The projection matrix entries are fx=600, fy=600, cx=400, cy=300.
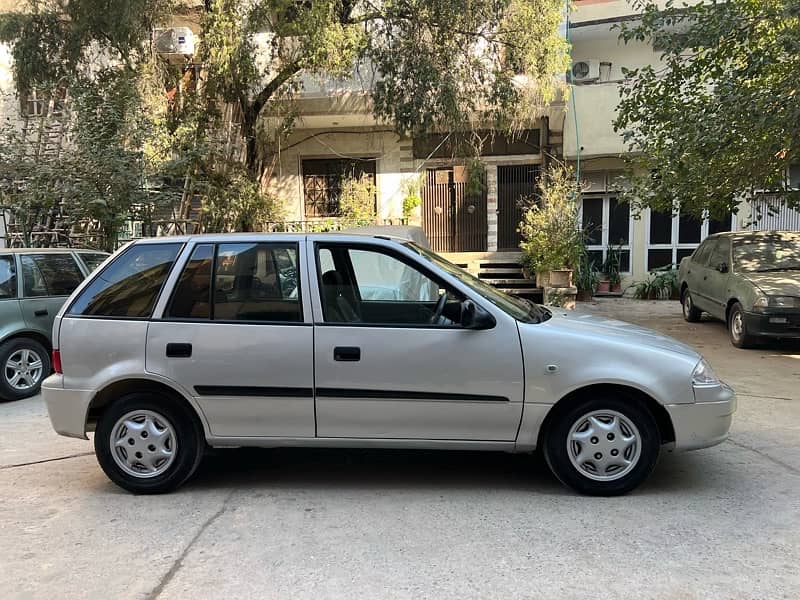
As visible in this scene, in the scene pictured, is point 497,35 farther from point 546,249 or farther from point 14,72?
point 14,72

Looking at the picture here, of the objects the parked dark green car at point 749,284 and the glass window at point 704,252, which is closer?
the parked dark green car at point 749,284

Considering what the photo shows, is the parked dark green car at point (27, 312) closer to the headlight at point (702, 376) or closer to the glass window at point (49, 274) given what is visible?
the glass window at point (49, 274)

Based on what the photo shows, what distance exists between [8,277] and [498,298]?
5.94 metres

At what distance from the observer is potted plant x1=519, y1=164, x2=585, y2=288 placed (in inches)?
490

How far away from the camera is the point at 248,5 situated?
969 centimetres

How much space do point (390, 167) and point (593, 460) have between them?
12.9 metres

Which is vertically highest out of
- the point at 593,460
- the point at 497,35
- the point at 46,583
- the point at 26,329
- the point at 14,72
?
the point at 497,35

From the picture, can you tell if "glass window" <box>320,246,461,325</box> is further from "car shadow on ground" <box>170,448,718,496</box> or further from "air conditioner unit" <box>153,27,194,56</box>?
"air conditioner unit" <box>153,27,194,56</box>

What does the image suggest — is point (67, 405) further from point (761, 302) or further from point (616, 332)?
point (761, 302)

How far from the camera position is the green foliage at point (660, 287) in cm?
1530

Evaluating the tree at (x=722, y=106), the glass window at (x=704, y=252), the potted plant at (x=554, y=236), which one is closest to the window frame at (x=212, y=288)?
the tree at (x=722, y=106)

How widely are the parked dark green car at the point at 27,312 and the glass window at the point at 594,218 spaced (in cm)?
1295

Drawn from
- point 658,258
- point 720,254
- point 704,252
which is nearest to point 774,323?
point 720,254

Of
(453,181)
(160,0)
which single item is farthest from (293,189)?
(160,0)
